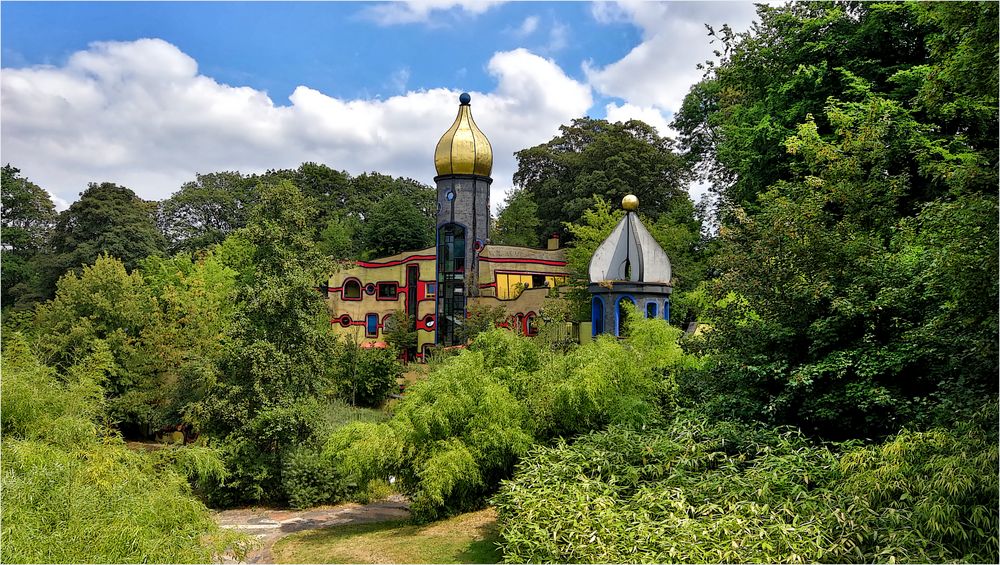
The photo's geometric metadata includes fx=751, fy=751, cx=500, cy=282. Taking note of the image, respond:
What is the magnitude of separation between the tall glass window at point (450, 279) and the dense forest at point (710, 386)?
A: 18.2 feet

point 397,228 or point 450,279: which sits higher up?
point 397,228

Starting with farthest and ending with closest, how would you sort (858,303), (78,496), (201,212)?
(201,212) < (858,303) < (78,496)

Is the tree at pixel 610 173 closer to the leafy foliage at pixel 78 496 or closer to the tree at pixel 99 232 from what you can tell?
the tree at pixel 99 232

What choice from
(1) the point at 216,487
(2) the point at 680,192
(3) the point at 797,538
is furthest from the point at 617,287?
(2) the point at 680,192

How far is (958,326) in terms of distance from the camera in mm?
8234

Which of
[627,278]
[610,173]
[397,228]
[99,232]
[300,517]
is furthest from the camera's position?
[397,228]

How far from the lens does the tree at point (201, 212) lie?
42.8 m

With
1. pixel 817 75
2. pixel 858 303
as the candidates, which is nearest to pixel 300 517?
pixel 858 303

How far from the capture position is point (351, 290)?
33125 mm

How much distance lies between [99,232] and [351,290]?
12994mm

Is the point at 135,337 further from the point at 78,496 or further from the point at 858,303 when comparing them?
the point at 858,303

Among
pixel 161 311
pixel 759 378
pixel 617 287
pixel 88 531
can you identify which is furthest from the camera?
pixel 161 311

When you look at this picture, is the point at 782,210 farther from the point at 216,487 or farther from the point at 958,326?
the point at 216,487

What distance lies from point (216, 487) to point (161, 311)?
25.6 feet
